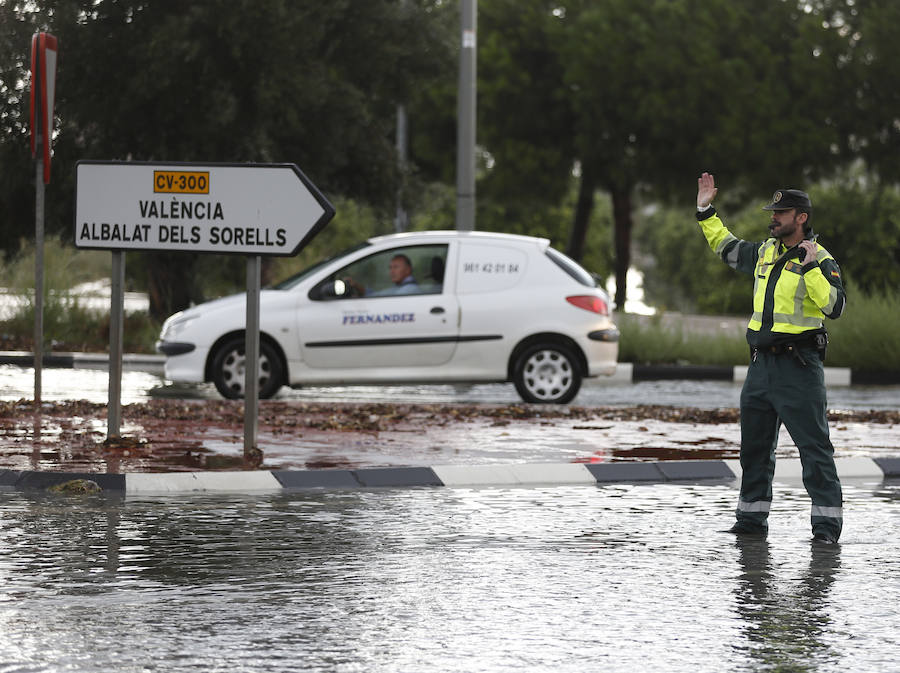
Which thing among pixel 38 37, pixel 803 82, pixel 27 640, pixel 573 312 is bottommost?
pixel 27 640

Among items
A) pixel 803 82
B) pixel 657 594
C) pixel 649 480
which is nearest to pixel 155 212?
pixel 649 480

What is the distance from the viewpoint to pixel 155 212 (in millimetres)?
11859

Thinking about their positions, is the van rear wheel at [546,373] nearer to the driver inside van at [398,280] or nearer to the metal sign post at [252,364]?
the driver inside van at [398,280]

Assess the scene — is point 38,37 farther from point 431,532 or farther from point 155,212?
point 431,532

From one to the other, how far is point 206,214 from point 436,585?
15.6ft

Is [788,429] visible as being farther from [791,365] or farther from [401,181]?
[401,181]

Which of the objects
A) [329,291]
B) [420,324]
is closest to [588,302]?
[420,324]

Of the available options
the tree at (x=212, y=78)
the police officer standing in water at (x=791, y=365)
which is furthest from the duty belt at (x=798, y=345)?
the tree at (x=212, y=78)

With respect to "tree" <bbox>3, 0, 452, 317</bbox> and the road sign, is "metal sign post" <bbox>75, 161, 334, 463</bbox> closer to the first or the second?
the road sign

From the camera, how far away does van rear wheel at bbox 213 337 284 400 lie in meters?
17.0

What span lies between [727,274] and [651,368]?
77.8ft

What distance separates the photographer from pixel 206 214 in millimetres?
11758

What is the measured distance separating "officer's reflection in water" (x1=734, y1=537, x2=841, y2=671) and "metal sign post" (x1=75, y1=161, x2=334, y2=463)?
12.7 feet

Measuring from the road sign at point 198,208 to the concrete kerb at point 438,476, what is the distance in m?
1.49
